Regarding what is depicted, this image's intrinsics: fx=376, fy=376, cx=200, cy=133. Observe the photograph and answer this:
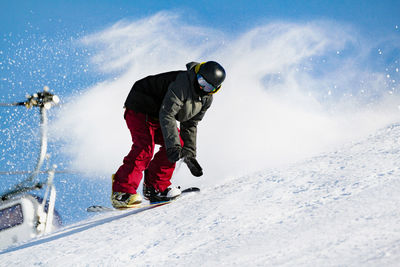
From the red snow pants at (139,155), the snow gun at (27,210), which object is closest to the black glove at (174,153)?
the red snow pants at (139,155)

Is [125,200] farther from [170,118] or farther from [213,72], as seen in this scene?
[213,72]

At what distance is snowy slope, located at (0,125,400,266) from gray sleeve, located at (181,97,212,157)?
39.1 inches

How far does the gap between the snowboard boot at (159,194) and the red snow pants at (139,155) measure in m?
0.18

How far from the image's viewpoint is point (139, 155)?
13.2ft

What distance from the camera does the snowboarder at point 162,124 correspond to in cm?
378

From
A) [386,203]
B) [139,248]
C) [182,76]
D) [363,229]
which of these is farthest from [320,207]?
[182,76]

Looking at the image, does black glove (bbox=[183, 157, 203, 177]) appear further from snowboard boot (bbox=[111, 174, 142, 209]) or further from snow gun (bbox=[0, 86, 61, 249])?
snow gun (bbox=[0, 86, 61, 249])

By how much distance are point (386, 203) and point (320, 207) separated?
1.24 ft

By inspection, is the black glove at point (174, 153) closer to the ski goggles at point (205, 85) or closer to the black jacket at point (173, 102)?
the black jacket at point (173, 102)

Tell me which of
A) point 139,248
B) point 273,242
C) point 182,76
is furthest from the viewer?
point 182,76

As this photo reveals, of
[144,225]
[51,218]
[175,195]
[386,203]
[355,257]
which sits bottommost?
[355,257]

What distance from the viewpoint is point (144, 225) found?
2.98 meters

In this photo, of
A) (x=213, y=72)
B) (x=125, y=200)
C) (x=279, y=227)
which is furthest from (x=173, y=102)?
(x=279, y=227)

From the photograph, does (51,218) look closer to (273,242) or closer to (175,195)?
(175,195)
